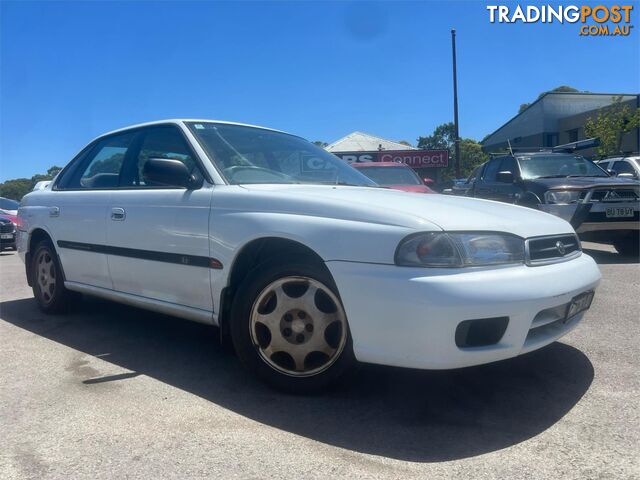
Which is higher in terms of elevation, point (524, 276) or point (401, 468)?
point (524, 276)

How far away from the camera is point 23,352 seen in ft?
12.9

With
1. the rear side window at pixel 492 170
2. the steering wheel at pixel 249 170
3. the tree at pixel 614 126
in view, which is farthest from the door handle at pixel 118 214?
the tree at pixel 614 126

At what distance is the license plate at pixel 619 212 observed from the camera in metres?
7.34

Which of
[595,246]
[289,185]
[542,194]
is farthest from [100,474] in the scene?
[595,246]

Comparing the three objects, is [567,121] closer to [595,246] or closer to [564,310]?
[595,246]

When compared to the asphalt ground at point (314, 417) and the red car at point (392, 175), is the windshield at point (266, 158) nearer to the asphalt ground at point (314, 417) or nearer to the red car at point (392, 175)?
the asphalt ground at point (314, 417)

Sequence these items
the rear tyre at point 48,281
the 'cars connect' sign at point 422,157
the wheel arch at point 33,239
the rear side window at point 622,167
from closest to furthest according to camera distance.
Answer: the rear tyre at point 48,281, the wheel arch at point 33,239, the rear side window at point 622,167, the 'cars connect' sign at point 422,157

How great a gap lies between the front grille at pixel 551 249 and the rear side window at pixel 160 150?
2.01 meters

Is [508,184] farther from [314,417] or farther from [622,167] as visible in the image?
[314,417]

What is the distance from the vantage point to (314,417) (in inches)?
108

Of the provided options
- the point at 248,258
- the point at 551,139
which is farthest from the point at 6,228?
the point at 551,139

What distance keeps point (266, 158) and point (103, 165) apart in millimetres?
1587

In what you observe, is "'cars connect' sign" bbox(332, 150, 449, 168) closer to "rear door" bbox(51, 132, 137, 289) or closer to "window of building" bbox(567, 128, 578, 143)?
"rear door" bbox(51, 132, 137, 289)

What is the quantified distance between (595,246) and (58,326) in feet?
28.2
